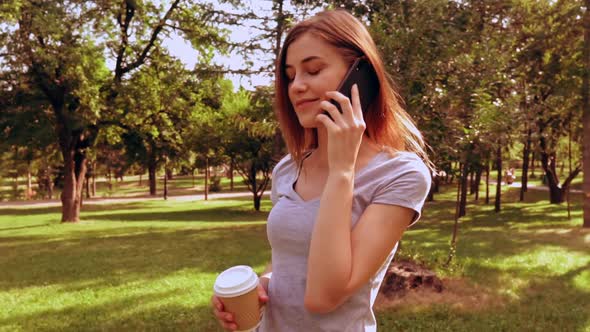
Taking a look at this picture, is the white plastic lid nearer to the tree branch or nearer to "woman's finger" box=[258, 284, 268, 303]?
"woman's finger" box=[258, 284, 268, 303]

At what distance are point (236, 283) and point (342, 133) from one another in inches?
24.3

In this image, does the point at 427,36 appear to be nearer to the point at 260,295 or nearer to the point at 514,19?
the point at 260,295

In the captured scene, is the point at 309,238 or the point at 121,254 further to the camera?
the point at 121,254

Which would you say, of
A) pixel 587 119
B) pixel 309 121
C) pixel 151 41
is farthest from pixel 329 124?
pixel 151 41

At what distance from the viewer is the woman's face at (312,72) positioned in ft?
5.29

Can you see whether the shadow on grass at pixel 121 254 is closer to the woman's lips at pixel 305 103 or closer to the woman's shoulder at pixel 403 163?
the woman's lips at pixel 305 103

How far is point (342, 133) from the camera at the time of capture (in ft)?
4.46

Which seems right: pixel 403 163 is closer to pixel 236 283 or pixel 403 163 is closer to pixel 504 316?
pixel 236 283

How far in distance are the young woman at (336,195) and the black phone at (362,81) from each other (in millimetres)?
25

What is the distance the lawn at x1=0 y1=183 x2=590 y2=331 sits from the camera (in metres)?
6.74

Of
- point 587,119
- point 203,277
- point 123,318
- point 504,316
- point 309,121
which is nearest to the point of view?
point 309,121

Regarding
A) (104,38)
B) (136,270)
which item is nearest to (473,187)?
(104,38)

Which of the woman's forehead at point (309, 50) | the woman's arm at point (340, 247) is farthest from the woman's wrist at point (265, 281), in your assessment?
the woman's forehead at point (309, 50)

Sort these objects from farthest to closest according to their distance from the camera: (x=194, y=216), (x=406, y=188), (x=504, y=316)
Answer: (x=194, y=216), (x=504, y=316), (x=406, y=188)
